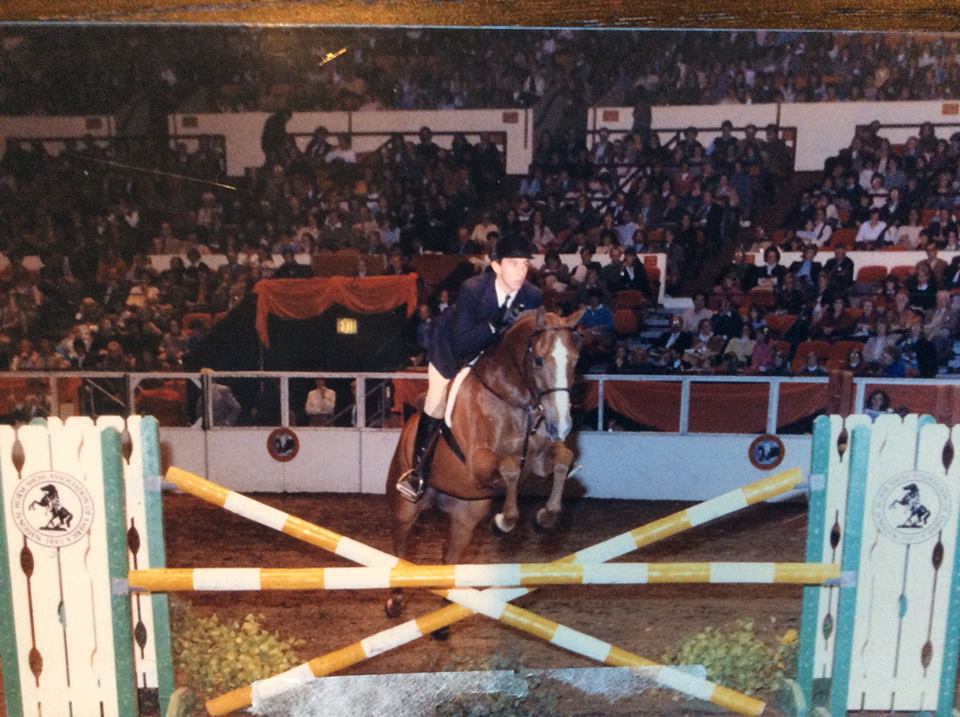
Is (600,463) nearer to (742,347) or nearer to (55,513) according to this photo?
(742,347)

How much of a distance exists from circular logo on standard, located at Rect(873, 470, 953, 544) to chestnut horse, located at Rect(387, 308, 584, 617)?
3.35ft

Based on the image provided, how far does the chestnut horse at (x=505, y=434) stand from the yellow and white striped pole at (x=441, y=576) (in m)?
0.27

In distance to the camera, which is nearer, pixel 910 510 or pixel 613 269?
pixel 910 510

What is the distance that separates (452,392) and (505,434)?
0.28m

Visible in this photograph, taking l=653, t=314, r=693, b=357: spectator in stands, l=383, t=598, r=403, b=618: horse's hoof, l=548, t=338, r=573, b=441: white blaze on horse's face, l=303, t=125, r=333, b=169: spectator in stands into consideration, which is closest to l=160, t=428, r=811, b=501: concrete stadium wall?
l=653, t=314, r=693, b=357: spectator in stands

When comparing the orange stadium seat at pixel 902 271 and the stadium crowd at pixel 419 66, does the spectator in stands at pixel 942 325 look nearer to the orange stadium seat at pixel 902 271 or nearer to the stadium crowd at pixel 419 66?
the orange stadium seat at pixel 902 271

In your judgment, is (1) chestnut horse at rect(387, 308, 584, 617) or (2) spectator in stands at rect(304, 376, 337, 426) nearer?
(1) chestnut horse at rect(387, 308, 584, 617)

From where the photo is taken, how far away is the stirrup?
109 inches

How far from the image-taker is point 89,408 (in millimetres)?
2936

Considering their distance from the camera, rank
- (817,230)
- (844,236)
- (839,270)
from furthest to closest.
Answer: (839,270) < (844,236) < (817,230)

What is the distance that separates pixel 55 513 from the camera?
2.21 m

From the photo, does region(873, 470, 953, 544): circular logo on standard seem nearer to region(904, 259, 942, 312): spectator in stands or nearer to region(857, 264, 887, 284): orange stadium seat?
region(904, 259, 942, 312): spectator in stands

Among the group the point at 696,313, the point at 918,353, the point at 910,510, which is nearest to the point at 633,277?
the point at 696,313

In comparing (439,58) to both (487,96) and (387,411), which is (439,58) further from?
(387,411)
